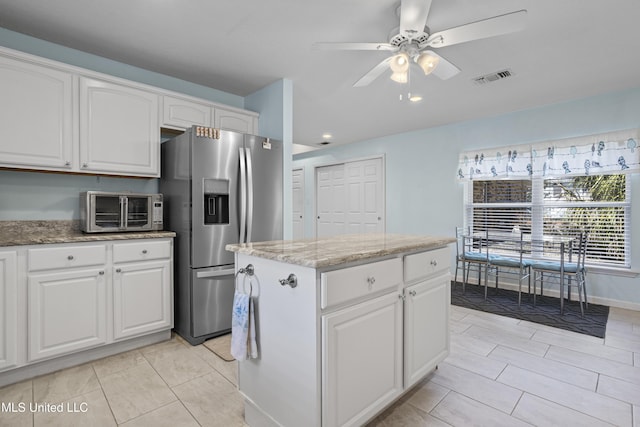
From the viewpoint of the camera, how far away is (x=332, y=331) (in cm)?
130

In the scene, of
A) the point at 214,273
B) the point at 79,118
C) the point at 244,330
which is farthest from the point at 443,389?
the point at 79,118

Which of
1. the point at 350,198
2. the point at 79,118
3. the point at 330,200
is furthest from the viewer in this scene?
the point at 330,200

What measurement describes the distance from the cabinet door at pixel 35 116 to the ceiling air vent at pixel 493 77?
140 inches

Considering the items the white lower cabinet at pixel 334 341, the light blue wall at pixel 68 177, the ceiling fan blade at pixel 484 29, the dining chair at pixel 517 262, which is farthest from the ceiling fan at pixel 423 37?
the dining chair at pixel 517 262

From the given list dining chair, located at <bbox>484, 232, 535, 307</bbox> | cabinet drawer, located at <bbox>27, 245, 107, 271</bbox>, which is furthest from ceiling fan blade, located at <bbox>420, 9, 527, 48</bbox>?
cabinet drawer, located at <bbox>27, 245, 107, 271</bbox>

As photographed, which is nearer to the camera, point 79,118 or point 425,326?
point 425,326

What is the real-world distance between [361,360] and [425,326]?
1.95 feet

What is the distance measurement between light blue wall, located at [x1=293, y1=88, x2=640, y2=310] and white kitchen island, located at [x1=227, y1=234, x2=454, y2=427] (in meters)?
3.32

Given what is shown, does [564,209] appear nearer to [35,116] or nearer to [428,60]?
[428,60]

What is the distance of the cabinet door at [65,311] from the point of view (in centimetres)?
205

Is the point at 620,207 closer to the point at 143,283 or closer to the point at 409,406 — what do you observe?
the point at 409,406

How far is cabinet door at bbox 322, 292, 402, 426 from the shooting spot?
1296 mm

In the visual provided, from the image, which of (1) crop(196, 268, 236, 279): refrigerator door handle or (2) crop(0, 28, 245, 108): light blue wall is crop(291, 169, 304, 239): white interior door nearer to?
(2) crop(0, 28, 245, 108): light blue wall

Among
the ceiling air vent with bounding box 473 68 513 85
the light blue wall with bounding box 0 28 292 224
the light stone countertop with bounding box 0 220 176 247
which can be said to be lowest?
the light stone countertop with bounding box 0 220 176 247
